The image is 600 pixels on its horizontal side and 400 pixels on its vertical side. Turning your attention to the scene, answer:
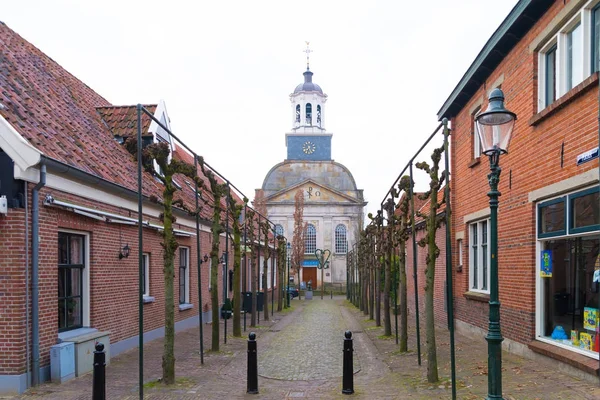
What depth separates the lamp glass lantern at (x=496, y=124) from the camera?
20.6 feet

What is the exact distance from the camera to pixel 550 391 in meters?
8.09

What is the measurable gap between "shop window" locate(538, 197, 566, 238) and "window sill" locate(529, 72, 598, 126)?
4.74 feet

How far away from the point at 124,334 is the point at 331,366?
4732mm

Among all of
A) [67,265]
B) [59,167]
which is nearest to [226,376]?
[67,265]

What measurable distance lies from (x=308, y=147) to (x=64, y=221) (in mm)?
62626

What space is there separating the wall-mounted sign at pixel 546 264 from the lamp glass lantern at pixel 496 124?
4.72 metres

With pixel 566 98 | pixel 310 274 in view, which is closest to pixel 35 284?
pixel 566 98

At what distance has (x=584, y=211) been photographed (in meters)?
8.81

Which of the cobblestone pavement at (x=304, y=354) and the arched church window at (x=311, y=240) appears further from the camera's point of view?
the arched church window at (x=311, y=240)

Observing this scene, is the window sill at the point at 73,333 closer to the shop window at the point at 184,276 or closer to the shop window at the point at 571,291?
the shop window at the point at 184,276

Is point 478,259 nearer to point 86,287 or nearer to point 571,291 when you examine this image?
point 571,291

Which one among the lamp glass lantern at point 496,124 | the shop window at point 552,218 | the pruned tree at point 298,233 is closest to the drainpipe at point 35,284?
A: the lamp glass lantern at point 496,124

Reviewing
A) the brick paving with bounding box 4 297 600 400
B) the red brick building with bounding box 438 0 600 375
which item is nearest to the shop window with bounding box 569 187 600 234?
the red brick building with bounding box 438 0 600 375

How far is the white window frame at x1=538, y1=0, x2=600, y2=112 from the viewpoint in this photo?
874 centimetres
